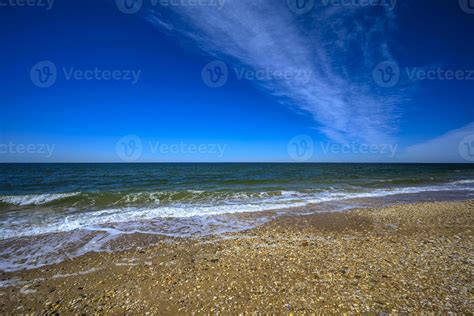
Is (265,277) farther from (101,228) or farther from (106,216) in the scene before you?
(106,216)

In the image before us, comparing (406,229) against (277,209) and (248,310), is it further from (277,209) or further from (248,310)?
(248,310)

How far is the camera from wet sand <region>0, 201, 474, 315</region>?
435cm

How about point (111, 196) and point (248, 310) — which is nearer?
point (248, 310)

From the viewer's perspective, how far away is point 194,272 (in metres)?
5.70

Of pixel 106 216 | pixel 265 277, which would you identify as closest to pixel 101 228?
pixel 106 216

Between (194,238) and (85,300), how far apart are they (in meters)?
4.29

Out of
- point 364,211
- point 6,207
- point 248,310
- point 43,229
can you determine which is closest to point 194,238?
point 248,310

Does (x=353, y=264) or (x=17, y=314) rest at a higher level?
(x=353, y=264)

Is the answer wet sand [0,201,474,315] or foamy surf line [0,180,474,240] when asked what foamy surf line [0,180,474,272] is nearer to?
foamy surf line [0,180,474,240]

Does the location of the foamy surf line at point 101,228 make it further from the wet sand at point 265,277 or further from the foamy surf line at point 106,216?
the wet sand at point 265,277

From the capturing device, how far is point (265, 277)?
5320 millimetres

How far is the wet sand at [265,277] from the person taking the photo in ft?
14.3

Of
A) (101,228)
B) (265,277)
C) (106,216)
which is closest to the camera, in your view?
(265,277)

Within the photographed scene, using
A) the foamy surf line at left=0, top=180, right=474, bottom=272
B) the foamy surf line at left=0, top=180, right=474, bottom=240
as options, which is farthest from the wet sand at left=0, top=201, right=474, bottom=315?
the foamy surf line at left=0, top=180, right=474, bottom=240
